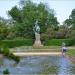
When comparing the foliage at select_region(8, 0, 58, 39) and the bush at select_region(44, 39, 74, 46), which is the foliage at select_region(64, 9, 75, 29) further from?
the bush at select_region(44, 39, 74, 46)

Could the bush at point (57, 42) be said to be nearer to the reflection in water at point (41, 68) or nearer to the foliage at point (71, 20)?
the foliage at point (71, 20)

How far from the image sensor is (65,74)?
15594mm

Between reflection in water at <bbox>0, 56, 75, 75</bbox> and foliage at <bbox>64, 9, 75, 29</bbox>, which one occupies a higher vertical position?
foliage at <bbox>64, 9, 75, 29</bbox>

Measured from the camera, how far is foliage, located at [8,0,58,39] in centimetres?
6638

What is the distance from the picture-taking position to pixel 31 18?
6669 cm

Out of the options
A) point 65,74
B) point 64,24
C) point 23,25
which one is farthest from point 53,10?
point 65,74

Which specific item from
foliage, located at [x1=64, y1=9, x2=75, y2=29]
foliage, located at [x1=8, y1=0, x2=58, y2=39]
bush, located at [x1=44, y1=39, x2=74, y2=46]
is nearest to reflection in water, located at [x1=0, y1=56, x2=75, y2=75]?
bush, located at [x1=44, y1=39, x2=74, y2=46]

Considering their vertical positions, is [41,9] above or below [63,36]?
above

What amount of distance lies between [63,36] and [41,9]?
8.37 meters

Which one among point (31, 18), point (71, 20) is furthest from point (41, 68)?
point (71, 20)

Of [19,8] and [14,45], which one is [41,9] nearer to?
[19,8]

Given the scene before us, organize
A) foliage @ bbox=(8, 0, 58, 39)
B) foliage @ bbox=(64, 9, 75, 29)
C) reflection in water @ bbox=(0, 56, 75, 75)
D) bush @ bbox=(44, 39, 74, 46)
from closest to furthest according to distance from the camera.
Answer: reflection in water @ bbox=(0, 56, 75, 75), bush @ bbox=(44, 39, 74, 46), foliage @ bbox=(8, 0, 58, 39), foliage @ bbox=(64, 9, 75, 29)

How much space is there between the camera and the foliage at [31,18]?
66.4 meters

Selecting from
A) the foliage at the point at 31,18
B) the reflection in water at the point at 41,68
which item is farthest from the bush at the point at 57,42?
the reflection in water at the point at 41,68
